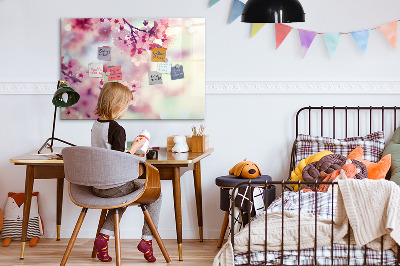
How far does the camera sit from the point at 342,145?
410 cm

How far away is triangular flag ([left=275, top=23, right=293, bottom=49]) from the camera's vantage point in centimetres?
426

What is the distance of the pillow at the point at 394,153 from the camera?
148 inches

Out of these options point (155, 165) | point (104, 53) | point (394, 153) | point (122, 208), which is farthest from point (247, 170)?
point (104, 53)

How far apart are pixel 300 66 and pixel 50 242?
7.08 ft

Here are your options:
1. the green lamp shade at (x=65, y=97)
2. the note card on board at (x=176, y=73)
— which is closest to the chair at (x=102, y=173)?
the green lamp shade at (x=65, y=97)

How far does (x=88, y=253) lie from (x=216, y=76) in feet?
4.96

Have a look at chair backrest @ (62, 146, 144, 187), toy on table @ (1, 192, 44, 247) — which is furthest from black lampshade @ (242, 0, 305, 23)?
toy on table @ (1, 192, 44, 247)

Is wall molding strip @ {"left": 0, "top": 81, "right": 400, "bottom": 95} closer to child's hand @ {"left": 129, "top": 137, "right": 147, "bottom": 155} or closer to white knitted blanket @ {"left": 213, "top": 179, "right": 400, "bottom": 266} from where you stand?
child's hand @ {"left": 129, "top": 137, "right": 147, "bottom": 155}

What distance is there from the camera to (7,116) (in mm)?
4387

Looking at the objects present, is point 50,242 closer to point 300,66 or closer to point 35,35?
point 35,35

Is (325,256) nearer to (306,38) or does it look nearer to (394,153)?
(394,153)

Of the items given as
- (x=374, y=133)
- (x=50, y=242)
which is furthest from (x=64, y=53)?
(x=374, y=133)

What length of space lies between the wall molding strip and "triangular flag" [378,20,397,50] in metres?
0.29

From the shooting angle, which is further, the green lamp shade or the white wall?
the white wall
